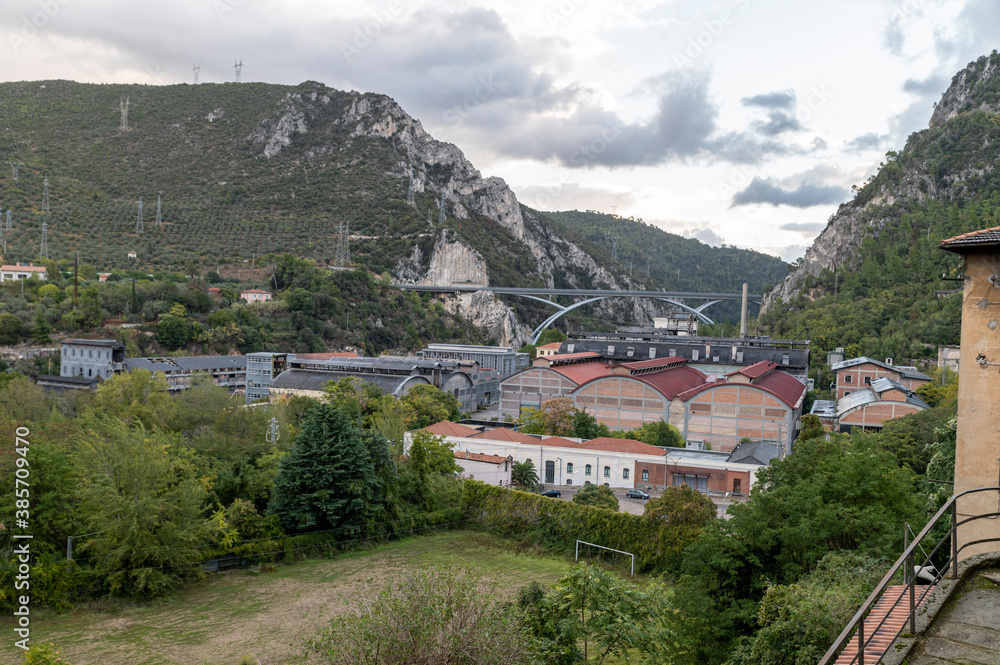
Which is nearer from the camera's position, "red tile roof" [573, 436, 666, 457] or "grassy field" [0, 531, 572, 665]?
"grassy field" [0, 531, 572, 665]

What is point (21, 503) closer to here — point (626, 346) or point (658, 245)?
point (626, 346)

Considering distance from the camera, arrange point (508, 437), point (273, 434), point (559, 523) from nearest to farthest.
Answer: point (559, 523) < point (273, 434) < point (508, 437)

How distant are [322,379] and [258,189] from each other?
63.9 metres

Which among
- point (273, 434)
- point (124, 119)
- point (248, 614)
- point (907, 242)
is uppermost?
point (124, 119)

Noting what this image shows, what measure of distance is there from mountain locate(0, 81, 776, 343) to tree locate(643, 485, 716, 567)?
2337 inches

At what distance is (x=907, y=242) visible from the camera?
70.9m

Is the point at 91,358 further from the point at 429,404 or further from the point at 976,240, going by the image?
the point at 976,240

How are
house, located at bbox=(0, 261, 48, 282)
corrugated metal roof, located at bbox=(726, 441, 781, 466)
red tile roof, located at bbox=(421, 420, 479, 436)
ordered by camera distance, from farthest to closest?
house, located at bbox=(0, 261, 48, 282) → red tile roof, located at bbox=(421, 420, 479, 436) → corrugated metal roof, located at bbox=(726, 441, 781, 466)

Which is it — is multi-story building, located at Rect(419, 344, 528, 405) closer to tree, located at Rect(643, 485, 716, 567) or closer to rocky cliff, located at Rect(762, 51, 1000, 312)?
tree, located at Rect(643, 485, 716, 567)

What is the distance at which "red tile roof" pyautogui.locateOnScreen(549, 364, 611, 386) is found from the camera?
3997 cm

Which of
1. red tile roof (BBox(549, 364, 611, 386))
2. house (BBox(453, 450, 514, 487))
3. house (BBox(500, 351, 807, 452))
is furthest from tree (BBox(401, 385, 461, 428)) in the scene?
house (BBox(453, 450, 514, 487))

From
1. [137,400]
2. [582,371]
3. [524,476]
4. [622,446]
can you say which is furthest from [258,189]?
[622,446]

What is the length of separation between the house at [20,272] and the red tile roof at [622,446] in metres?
46.0

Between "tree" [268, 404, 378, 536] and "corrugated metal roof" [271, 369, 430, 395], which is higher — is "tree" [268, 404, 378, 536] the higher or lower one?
the lower one
